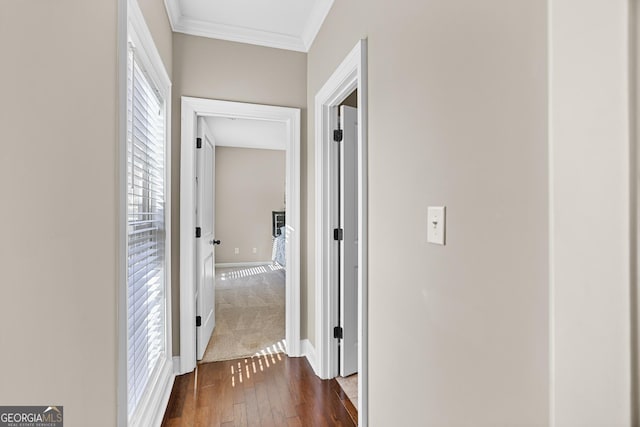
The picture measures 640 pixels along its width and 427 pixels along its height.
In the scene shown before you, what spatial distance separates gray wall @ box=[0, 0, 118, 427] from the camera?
67 centimetres

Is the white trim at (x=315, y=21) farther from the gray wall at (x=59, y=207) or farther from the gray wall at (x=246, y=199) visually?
the gray wall at (x=246, y=199)

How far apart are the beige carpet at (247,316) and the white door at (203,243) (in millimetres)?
188

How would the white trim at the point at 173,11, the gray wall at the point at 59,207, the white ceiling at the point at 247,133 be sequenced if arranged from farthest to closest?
the white ceiling at the point at 247,133
the white trim at the point at 173,11
the gray wall at the point at 59,207

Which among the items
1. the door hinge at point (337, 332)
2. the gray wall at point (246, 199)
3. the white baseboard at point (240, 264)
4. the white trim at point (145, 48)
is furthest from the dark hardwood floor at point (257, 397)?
the gray wall at point (246, 199)

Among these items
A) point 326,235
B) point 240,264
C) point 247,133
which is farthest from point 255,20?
point 240,264

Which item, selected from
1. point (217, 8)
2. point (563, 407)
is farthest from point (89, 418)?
point (217, 8)

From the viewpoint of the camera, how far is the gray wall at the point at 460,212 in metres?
0.75

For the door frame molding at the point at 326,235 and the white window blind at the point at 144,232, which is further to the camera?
the door frame molding at the point at 326,235

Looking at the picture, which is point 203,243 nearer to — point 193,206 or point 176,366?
point 193,206

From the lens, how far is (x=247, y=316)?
372cm

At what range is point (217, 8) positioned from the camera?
230 centimetres

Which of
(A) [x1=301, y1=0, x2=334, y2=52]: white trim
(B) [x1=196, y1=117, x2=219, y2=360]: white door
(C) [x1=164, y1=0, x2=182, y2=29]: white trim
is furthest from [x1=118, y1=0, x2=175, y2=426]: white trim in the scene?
(A) [x1=301, y1=0, x2=334, y2=52]: white trim

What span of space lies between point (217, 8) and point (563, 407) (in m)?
2.78

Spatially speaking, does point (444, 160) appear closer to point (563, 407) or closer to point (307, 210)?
point (563, 407)
